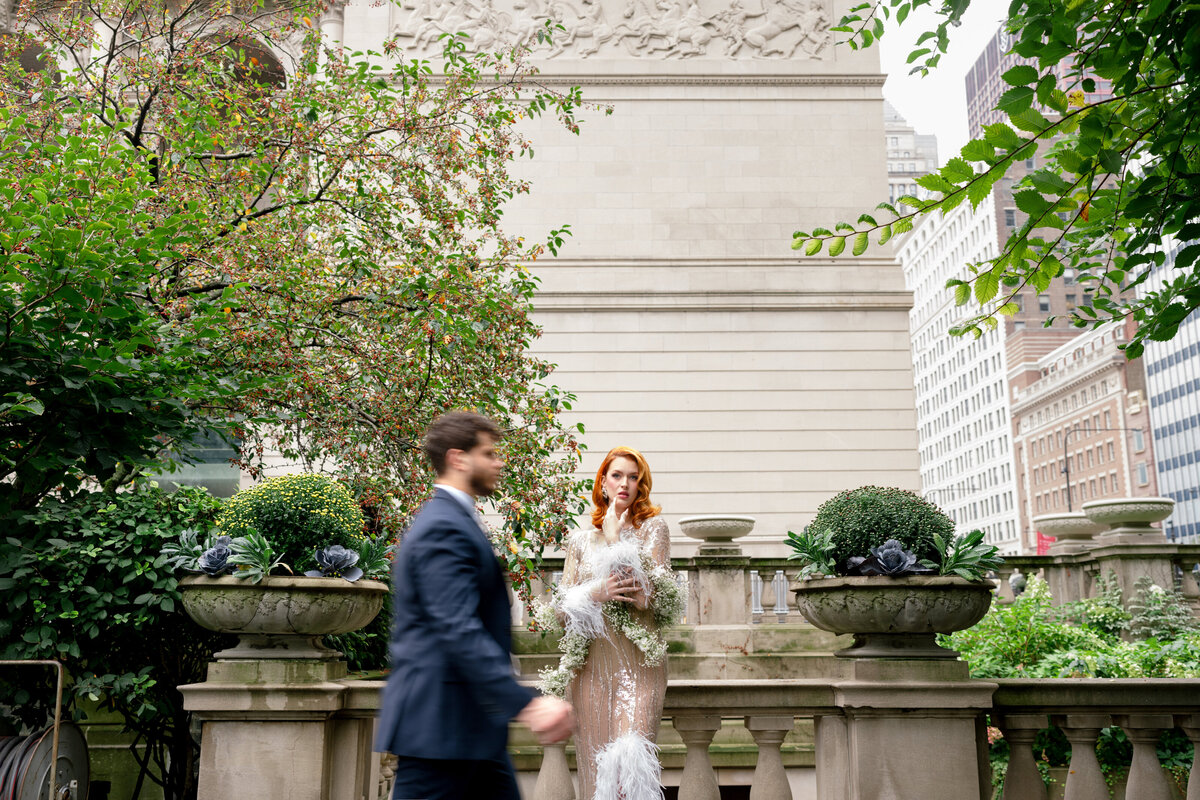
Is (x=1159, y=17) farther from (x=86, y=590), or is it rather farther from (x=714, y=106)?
(x=714, y=106)

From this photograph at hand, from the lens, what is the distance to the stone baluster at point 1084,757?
495 centimetres

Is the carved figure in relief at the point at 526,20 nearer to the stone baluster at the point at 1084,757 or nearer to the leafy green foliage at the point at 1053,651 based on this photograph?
the leafy green foliage at the point at 1053,651

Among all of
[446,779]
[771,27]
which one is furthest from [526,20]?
[446,779]

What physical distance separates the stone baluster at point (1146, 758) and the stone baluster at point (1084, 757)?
12 centimetres

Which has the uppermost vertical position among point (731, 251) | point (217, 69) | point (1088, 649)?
point (731, 251)

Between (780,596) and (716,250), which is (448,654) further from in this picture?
(716,250)

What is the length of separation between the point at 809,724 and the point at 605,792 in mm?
5601

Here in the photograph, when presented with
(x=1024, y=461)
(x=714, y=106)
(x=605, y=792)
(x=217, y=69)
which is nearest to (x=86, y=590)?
(x=605, y=792)

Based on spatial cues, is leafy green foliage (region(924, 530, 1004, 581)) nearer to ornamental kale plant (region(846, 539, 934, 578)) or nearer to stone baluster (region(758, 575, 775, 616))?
ornamental kale plant (region(846, 539, 934, 578))

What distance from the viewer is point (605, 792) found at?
4.48 m

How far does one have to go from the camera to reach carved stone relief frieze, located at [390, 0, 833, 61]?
2220 cm

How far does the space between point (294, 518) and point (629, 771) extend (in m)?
2.39

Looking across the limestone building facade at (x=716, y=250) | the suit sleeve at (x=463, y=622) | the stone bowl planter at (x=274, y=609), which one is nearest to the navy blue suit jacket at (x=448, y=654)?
the suit sleeve at (x=463, y=622)

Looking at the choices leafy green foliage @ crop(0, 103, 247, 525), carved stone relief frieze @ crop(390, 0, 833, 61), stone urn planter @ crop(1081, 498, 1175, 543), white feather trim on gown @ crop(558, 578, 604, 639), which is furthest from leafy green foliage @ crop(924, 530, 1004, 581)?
carved stone relief frieze @ crop(390, 0, 833, 61)
